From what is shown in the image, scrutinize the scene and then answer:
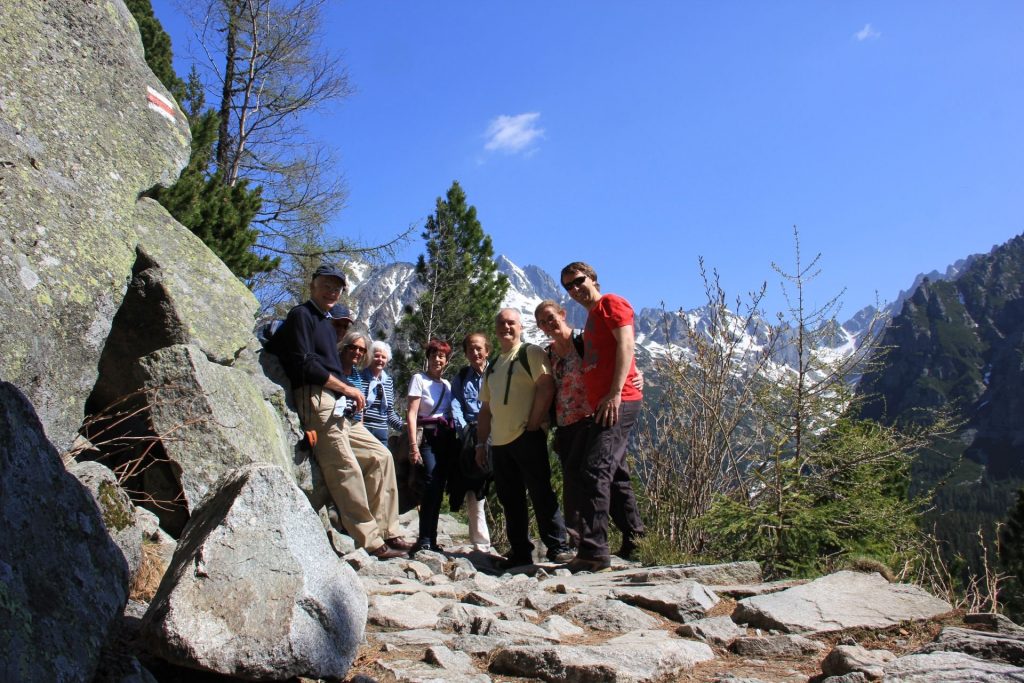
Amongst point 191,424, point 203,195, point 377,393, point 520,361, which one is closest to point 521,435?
point 520,361

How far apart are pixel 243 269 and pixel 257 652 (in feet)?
30.5

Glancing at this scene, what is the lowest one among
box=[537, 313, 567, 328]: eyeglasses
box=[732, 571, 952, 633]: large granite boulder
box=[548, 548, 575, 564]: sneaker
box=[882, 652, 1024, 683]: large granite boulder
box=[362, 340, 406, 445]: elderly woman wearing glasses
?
box=[882, 652, 1024, 683]: large granite boulder

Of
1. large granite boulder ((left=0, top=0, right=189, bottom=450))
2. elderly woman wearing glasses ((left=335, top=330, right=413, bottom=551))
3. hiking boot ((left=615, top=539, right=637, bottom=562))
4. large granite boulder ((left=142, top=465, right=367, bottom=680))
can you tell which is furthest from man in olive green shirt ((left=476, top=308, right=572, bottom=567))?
large granite boulder ((left=142, top=465, right=367, bottom=680))

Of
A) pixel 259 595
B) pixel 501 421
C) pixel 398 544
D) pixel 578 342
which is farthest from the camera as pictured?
pixel 398 544

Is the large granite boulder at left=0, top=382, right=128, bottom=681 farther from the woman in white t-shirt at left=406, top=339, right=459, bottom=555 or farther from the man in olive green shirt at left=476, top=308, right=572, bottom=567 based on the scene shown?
the woman in white t-shirt at left=406, top=339, right=459, bottom=555

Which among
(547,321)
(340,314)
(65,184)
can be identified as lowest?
(65,184)

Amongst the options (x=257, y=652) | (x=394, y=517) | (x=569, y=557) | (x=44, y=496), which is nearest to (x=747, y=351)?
(x=569, y=557)

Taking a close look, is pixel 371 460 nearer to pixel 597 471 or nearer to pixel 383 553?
pixel 383 553

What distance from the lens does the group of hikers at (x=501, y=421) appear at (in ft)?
17.6

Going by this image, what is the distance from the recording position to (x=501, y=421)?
235 inches

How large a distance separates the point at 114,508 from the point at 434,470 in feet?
12.3

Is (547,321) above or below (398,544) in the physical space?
above

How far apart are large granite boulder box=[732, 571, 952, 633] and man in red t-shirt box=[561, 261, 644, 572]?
54.1 inches

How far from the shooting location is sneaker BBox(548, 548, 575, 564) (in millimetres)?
6051
